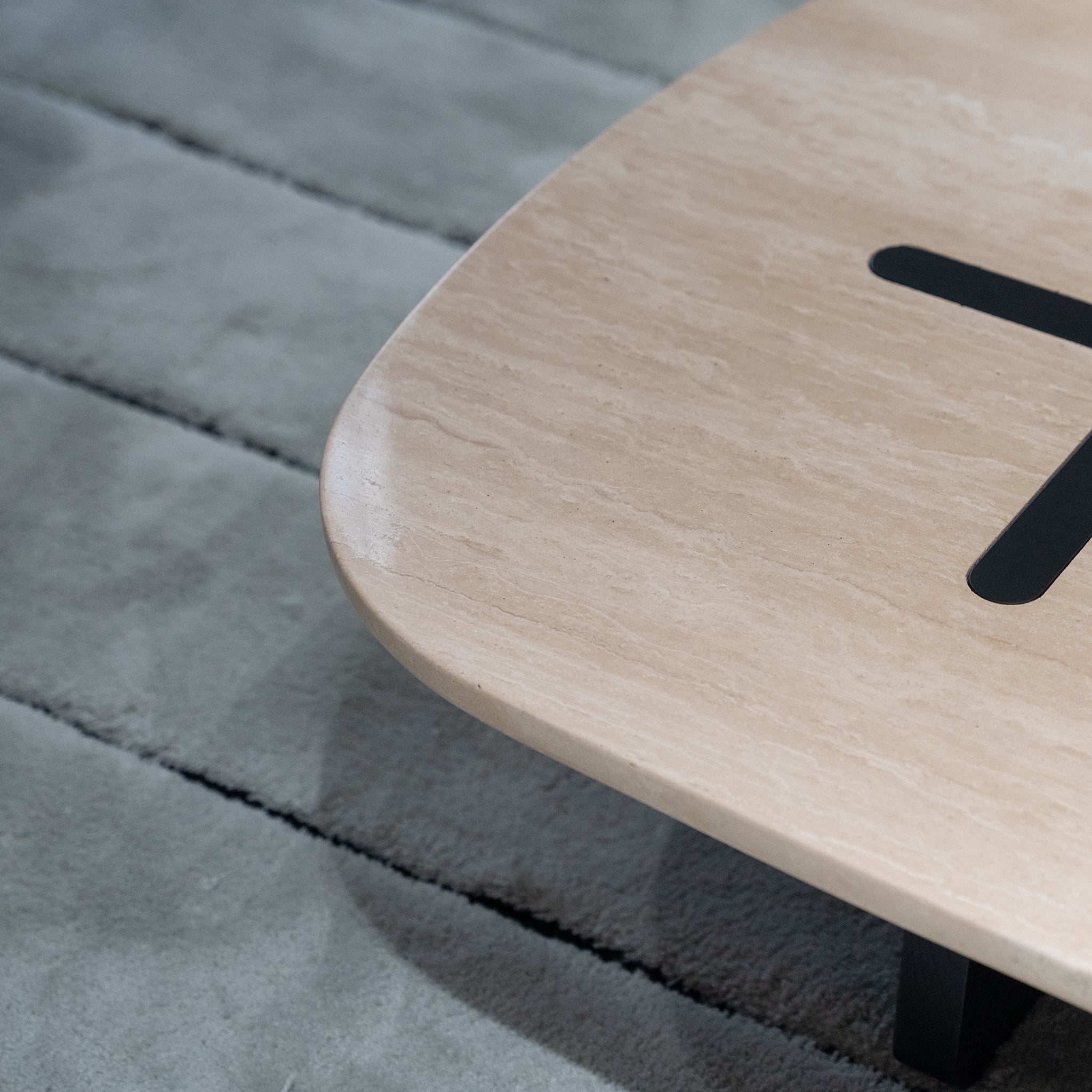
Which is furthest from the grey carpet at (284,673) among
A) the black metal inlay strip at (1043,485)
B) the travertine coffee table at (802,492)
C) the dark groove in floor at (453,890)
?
the black metal inlay strip at (1043,485)

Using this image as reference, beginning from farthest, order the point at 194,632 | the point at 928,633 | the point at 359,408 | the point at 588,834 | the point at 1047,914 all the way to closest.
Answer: the point at 194,632, the point at 588,834, the point at 359,408, the point at 928,633, the point at 1047,914

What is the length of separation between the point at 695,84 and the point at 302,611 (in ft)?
1.80

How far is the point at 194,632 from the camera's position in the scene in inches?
45.2

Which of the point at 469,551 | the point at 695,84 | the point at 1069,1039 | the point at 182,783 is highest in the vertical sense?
the point at 695,84

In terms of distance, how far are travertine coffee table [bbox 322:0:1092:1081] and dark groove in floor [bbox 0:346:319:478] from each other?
1.73 feet

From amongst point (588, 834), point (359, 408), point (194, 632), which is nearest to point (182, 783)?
point (194, 632)

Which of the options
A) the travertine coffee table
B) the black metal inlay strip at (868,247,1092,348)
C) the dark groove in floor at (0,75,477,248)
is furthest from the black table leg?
the dark groove in floor at (0,75,477,248)

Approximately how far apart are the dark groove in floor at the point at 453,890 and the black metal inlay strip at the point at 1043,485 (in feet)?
1.34

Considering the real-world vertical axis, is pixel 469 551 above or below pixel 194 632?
above

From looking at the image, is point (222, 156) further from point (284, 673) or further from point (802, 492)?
point (802, 492)

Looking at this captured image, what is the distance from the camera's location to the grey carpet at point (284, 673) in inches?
35.3

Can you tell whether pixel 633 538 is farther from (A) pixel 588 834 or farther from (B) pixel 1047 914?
(A) pixel 588 834

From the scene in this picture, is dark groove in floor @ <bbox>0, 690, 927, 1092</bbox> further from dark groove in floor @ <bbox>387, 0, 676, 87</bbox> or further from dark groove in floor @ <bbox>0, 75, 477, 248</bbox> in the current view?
dark groove in floor @ <bbox>387, 0, 676, 87</bbox>

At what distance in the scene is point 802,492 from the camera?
667mm
